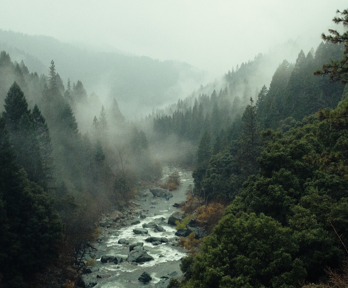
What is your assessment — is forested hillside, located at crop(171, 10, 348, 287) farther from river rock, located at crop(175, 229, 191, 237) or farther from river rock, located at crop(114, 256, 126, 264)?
river rock, located at crop(175, 229, 191, 237)

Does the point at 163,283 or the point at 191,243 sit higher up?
the point at 163,283

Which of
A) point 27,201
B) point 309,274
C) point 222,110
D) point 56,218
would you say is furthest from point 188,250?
point 222,110

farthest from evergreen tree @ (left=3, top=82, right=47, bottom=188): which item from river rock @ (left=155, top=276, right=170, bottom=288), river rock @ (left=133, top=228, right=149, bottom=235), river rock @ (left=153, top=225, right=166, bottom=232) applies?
river rock @ (left=155, top=276, right=170, bottom=288)

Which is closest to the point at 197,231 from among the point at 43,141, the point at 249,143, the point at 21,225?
the point at 249,143

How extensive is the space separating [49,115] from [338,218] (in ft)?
257

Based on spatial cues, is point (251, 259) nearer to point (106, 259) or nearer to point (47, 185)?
point (106, 259)

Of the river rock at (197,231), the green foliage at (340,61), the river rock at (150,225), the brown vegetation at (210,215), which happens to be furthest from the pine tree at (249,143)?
the green foliage at (340,61)

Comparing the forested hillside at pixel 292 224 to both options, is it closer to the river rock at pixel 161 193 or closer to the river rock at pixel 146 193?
the river rock at pixel 161 193

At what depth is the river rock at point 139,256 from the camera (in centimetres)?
4362

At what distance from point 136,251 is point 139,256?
182cm

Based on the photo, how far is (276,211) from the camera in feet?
90.9

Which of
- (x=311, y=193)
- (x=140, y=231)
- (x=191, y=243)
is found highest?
(x=311, y=193)

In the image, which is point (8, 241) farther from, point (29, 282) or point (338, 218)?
point (338, 218)

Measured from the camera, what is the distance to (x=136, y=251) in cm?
4594
